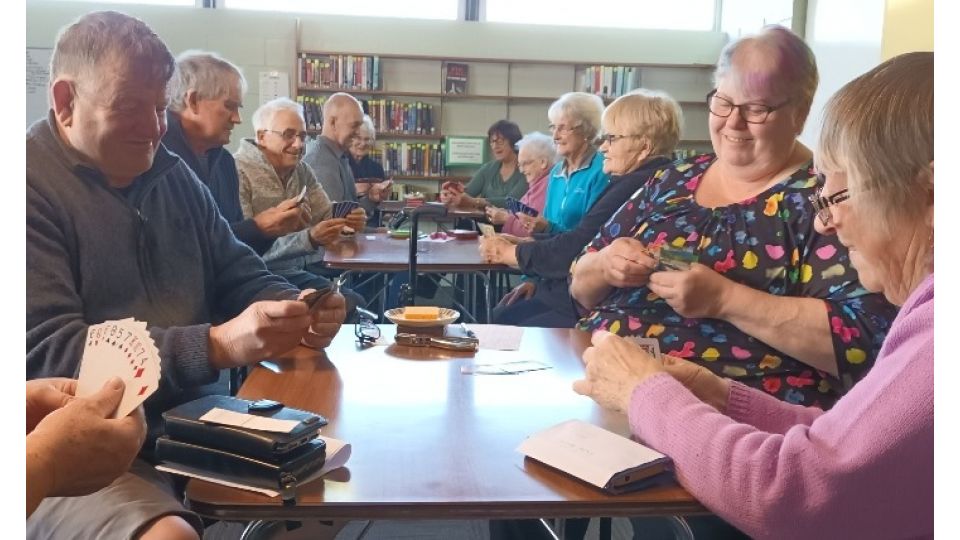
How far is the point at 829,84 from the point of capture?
614 cm

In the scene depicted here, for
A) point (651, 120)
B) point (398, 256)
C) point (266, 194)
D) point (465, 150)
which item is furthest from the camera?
point (465, 150)

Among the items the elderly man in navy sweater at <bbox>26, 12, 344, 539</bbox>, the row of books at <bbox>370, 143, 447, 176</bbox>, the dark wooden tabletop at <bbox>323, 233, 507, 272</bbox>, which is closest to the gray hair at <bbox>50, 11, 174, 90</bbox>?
the elderly man in navy sweater at <bbox>26, 12, 344, 539</bbox>

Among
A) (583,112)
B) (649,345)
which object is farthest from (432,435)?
(583,112)

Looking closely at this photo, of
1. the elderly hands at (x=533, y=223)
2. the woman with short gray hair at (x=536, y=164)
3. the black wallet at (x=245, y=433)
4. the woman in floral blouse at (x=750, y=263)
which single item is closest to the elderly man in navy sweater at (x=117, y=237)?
the black wallet at (x=245, y=433)

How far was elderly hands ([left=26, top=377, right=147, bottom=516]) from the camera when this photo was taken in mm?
930

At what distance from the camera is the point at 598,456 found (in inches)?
44.0

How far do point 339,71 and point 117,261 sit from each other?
20.3 ft

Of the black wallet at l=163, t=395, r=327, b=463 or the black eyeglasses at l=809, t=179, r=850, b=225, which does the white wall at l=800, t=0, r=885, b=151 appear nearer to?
the black eyeglasses at l=809, t=179, r=850, b=225

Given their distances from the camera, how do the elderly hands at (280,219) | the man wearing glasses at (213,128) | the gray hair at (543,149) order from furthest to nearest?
the gray hair at (543,149) → the elderly hands at (280,219) → the man wearing glasses at (213,128)

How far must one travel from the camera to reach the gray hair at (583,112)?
398 cm

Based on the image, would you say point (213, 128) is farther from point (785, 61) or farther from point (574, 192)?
point (785, 61)

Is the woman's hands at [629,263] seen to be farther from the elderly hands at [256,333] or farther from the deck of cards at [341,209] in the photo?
the deck of cards at [341,209]

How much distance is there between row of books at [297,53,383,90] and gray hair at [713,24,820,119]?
236 inches

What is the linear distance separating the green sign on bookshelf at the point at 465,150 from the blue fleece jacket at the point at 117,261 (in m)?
5.93
